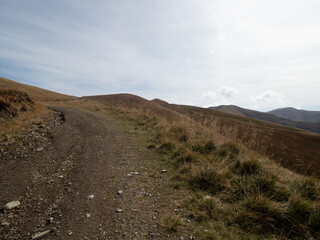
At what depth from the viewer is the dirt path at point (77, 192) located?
2.40 metres

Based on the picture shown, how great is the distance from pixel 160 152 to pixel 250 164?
3.27m

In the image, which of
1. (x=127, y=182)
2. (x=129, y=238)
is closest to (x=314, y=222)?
(x=129, y=238)

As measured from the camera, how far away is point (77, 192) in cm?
330


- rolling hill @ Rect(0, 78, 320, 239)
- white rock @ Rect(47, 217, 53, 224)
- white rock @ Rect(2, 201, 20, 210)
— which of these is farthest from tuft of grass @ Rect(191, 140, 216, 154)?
white rock @ Rect(2, 201, 20, 210)

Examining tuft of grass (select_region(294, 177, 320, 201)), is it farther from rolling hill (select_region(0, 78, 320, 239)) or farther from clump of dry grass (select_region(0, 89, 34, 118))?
clump of dry grass (select_region(0, 89, 34, 118))

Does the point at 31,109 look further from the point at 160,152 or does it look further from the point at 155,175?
the point at 155,175

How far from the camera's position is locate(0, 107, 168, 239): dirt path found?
240 centimetres

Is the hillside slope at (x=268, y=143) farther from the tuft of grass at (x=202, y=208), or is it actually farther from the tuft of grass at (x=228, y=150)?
the tuft of grass at (x=202, y=208)

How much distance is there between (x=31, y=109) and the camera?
11.2m

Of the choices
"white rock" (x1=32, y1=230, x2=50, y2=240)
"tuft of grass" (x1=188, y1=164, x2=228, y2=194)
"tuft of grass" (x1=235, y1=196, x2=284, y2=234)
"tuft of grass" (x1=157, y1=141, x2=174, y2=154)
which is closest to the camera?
"white rock" (x1=32, y1=230, x2=50, y2=240)

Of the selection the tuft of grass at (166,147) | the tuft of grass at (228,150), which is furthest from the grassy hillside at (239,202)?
the tuft of grass at (166,147)

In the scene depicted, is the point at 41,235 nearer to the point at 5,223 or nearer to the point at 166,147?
the point at 5,223

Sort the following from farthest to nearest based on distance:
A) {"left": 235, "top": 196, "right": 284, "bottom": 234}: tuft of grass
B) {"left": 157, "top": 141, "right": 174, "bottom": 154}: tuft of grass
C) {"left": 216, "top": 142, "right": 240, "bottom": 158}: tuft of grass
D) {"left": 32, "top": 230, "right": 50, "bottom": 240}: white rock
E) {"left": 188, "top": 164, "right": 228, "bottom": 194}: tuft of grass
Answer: {"left": 157, "top": 141, "right": 174, "bottom": 154}: tuft of grass
{"left": 216, "top": 142, "right": 240, "bottom": 158}: tuft of grass
{"left": 188, "top": 164, "right": 228, "bottom": 194}: tuft of grass
{"left": 235, "top": 196, "right": 284, "bottom": 234}: tuft of grass
{"left": 32, "top": 230, "right": 50, "bottom": 240}: white rock

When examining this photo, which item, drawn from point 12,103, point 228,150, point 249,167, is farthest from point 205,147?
point 12,103
